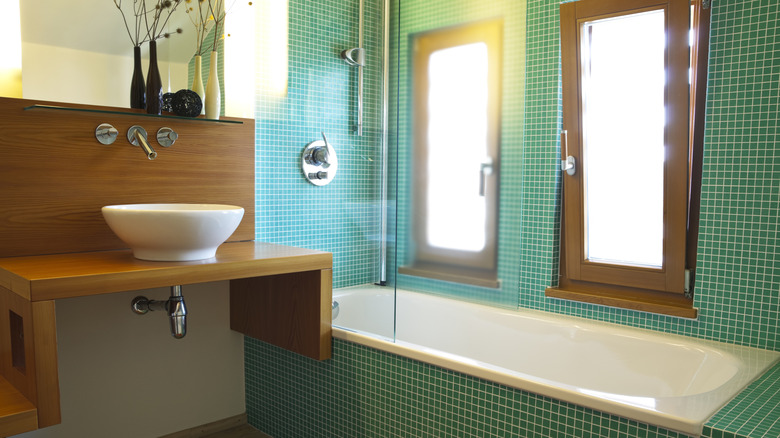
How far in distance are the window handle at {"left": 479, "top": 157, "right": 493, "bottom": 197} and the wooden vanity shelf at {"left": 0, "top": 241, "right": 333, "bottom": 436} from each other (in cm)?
77

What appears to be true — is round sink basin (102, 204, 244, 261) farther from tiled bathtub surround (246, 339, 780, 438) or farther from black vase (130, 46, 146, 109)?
tiled bathtub surround (246, 339, 780, 438)

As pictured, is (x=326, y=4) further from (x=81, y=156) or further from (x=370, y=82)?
(x=81, y=156)

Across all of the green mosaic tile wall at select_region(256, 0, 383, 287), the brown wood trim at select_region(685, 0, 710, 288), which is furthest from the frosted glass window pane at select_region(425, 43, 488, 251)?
the brown wood trim at select_region(685, 0, 710, 288)

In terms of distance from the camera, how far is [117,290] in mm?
1771

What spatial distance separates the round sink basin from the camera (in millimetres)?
1853

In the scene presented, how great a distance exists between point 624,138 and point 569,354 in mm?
1002

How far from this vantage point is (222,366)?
2816mm

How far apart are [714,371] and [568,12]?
1.63 meters

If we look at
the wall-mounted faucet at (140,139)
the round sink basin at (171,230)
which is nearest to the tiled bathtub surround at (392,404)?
the round sink basin at (171,230)

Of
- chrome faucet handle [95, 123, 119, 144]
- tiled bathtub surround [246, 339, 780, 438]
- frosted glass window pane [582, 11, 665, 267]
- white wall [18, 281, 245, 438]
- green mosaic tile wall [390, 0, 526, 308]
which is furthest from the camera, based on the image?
frosted glass window pane [582, 11, 665, 267]

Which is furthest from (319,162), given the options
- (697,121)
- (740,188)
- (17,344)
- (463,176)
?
(740,188)

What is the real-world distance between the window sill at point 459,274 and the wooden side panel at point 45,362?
136 centimetres

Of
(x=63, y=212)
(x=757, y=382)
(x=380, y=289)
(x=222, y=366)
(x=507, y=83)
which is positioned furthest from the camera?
(x=222, y=366)

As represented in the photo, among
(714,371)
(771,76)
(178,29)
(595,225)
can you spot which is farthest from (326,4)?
(714,371)
